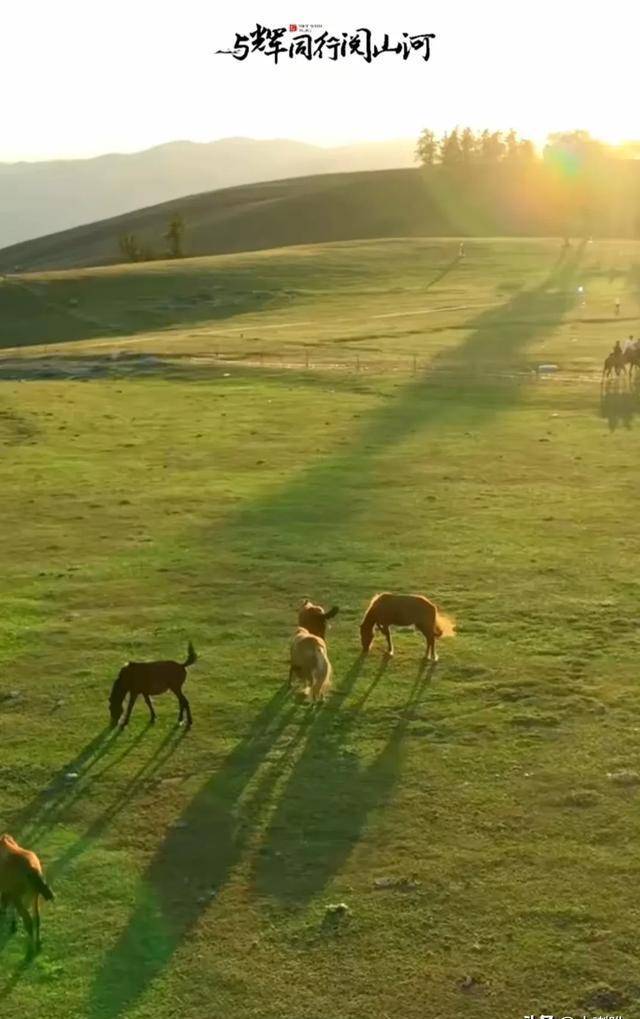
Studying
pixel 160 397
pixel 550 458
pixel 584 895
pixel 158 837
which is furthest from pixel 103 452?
pixel 584 895

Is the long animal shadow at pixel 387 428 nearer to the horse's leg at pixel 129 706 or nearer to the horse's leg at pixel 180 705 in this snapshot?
the horse's leg at pixel 180 705

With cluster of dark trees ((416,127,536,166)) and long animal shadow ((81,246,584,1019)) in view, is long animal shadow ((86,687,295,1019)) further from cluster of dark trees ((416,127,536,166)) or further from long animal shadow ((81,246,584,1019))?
cluster of dark trees ((416,127,536,166))

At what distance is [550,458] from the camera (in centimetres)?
3356

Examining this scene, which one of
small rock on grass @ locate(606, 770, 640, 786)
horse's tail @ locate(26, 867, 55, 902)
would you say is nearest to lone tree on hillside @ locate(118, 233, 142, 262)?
small rock on grass @ locate(606, 770, 640, 786)

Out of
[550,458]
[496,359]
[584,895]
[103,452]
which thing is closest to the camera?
[584,895]

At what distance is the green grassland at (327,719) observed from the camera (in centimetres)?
1091

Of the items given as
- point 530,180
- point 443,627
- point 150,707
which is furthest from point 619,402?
point 530,180

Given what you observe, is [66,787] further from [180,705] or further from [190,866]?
[190,866]

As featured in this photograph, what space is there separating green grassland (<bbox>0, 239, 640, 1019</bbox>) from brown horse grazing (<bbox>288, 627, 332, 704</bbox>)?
0.37 meters

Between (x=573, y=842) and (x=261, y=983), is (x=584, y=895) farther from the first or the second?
(x=261, y=983)

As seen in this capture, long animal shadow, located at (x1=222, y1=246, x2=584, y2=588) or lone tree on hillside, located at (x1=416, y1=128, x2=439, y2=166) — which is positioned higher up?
lone tree on hillside, located at (x1=416, y1=128, x2=439, y2=166)

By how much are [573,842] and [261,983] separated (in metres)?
4.42

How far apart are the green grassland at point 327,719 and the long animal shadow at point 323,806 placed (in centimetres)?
5

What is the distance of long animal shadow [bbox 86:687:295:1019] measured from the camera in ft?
35.2
